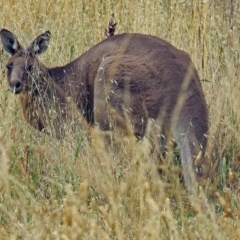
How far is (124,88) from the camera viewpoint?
5754 millimetres

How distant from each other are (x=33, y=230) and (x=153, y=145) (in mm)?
2123

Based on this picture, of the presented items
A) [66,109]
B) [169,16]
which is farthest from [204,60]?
[66,109]

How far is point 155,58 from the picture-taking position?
5809mm

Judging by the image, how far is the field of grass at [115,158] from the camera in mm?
3229

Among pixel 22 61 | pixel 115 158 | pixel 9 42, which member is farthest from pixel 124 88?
pixel 9 42

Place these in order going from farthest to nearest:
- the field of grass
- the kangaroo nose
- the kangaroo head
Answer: the kangaroo head
the kangaroo nose
the field of grass

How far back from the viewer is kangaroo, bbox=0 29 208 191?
5.23m

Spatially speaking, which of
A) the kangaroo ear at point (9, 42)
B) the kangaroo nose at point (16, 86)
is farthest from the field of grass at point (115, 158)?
the kangaroo ear at point (9, 42)

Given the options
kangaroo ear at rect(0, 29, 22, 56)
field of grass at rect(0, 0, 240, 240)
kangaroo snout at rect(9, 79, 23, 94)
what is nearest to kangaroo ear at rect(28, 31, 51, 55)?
kangaroo ear at rect(0, 29, 22, 56)

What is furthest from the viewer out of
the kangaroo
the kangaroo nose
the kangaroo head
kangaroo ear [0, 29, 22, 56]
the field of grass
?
kangaroo ear [0, 29, 22, 56]

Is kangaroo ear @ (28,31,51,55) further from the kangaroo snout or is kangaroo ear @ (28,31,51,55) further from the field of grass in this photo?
the kangaroo snout

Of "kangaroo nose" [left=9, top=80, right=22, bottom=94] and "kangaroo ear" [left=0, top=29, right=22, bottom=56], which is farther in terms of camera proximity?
"kangaroo ear" [left=0, top=29, right=22, bottom=56]

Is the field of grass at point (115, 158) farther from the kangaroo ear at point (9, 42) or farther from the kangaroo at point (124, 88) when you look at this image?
the kangaroo ear at point (9, 42)

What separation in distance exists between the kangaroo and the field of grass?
0.47 ft
